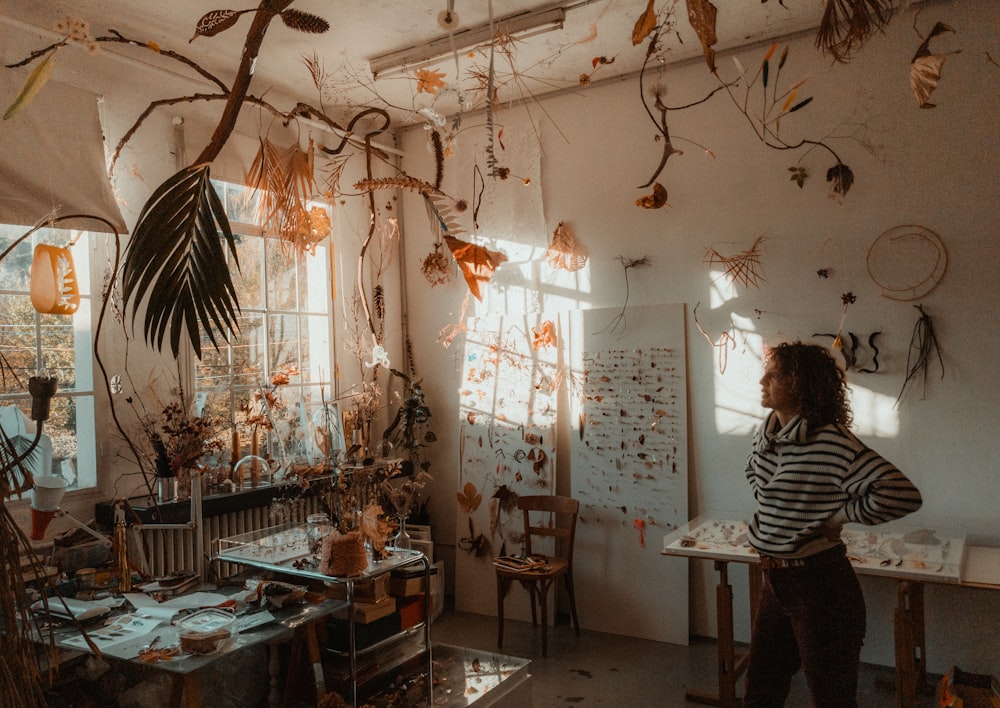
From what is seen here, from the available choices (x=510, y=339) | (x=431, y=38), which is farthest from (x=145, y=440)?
(x=431, y=38)

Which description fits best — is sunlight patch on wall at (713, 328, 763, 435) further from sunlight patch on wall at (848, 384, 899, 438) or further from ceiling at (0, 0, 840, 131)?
ceiling at (0, 0, 840, 131)

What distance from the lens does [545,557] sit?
4.84 m

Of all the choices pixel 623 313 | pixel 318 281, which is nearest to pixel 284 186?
pixel 318 281

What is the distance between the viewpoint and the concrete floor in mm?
3859

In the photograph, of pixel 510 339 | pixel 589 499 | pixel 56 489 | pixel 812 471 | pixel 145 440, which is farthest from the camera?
pixel 510 339

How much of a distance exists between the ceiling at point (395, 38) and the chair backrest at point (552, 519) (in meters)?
2.51

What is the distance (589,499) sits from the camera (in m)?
4.98

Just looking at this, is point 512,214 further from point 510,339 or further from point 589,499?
point 589,499

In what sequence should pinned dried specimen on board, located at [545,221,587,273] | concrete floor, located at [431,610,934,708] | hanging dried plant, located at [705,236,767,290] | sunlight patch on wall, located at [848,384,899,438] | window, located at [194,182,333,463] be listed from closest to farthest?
1. concrete floor, located at [431,610,934,708]
2. sunlight patch on wall, located at [848,384,899,438]
3. hanging dried plant, located at [705,236,767,290]
4. window, located at [194,182,333,463]
5. pinned dried specimen on board, located at [545,221,587,273]

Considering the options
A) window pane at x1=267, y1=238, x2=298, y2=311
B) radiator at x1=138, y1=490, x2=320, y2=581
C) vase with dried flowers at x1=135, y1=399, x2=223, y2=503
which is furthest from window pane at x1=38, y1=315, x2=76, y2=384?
window pane at x1=267, y1=238, x2=298, y2=311

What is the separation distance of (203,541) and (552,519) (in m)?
2.15

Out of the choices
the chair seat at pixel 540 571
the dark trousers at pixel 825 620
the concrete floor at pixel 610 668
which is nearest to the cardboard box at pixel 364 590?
the concrete floor at pixel 610 668

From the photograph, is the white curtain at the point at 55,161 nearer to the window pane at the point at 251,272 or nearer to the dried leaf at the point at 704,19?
the window pane at the point at 251,272

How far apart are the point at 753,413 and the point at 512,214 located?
212cm
